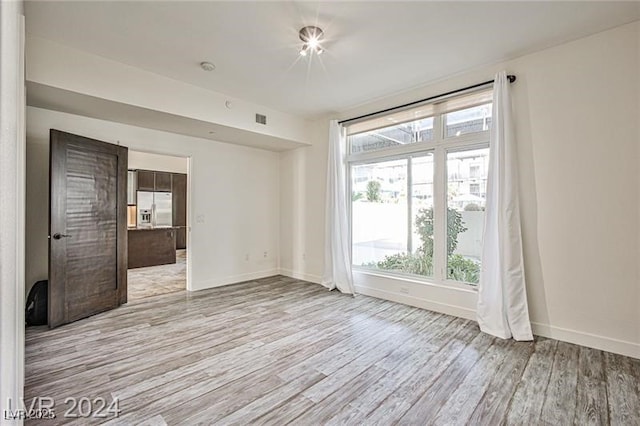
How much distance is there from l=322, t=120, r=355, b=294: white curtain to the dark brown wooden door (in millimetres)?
2929

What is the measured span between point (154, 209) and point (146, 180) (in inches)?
31.2

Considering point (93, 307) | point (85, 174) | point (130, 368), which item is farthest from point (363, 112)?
A: point (93, 307)

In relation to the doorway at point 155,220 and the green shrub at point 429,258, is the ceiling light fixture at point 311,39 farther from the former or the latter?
the doorway at point 155,220

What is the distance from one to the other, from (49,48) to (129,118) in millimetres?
1041

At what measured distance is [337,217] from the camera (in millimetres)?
4641

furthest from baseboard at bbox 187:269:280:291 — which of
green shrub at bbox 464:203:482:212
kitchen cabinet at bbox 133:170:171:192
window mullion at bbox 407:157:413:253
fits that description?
kitchen cabinet at bbox 133:170:171:192

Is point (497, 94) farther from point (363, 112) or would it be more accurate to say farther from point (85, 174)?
point (85, 174)

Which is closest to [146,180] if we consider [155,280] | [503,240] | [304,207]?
[155,280]

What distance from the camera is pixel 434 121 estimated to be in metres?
3.83

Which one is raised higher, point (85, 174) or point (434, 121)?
point (434, 121)

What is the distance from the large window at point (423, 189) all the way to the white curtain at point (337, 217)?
9.1 inches

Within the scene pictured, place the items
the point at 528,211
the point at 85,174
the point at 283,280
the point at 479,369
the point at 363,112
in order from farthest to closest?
the point at 283,280
the point at 363,112
the point at 85,174
the point at 528,211
the point at 479,369

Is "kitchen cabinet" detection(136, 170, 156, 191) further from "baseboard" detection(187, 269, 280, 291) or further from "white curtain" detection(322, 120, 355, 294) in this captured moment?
"white curtain" detection(322, 120, 355, 294)

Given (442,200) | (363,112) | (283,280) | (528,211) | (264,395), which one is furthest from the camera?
(283,280)
